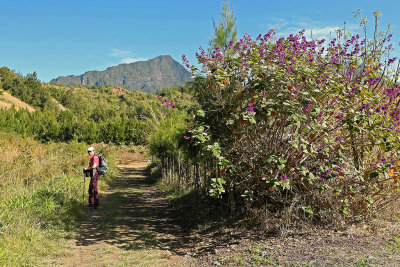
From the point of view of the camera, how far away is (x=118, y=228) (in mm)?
6273

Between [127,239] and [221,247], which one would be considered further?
[127,239]

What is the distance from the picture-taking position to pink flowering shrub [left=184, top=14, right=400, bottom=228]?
438 centimetres

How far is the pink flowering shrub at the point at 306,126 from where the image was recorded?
14.4 ft

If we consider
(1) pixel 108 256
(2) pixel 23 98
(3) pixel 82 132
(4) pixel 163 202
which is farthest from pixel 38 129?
(1) pixel 108 256

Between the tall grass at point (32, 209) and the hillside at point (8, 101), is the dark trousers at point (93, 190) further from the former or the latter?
the hillside at point (8, 101)

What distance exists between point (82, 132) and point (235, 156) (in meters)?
42.0

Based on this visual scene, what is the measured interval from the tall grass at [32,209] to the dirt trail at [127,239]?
0.37m

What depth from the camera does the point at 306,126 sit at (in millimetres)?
4281

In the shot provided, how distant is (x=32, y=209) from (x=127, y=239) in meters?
2.08

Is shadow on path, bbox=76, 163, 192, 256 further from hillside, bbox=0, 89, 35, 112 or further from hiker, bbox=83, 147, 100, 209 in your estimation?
hillside, bbox=0, 89, 35, 112

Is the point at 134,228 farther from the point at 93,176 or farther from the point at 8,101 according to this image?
the point at 8,101

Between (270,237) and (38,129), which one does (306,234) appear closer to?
(270,237)

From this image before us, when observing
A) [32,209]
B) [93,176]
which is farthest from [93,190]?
[32,209]

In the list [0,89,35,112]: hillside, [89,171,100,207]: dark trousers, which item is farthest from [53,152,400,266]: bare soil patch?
[0,89,35,112]: hillside
